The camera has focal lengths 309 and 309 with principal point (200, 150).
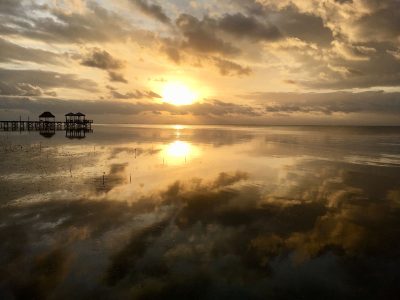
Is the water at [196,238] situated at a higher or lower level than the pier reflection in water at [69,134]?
lower

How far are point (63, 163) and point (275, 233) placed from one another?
92.6 ft

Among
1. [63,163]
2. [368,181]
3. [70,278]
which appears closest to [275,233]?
[70,278]

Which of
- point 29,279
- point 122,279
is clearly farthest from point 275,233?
point 29,279

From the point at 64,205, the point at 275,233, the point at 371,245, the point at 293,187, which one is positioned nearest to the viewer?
the point at 371,245

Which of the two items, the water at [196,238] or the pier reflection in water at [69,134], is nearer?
the water at [196,238]

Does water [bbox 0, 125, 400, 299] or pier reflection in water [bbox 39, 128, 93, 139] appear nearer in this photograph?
water [bbox 0, 125, 400, 299]

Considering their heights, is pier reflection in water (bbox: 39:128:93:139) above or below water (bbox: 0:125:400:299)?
above

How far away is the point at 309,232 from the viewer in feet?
52.5

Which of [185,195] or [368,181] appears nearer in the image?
[185,195]

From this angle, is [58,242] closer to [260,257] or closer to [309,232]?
[260,257]

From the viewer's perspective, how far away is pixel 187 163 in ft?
131

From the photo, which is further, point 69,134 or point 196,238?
point 69,134

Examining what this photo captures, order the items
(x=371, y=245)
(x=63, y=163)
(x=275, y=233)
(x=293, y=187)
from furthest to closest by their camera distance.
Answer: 1. (x=63, y=163)
2. (x=293, y=187)
3. (x=275, y=233)
4. (x=371, y=245)

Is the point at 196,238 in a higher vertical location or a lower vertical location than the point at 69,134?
lower
